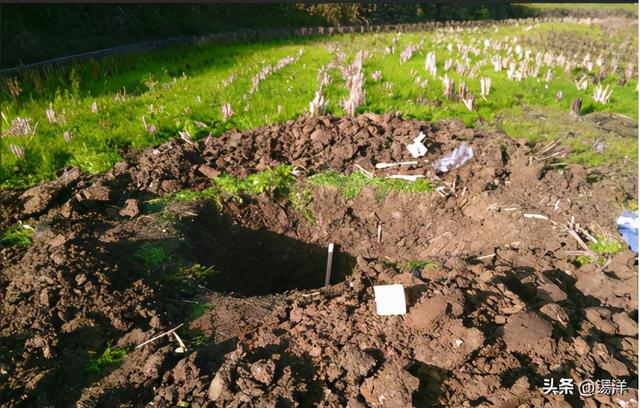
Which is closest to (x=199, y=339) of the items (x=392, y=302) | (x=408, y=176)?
(x=392, y=302)

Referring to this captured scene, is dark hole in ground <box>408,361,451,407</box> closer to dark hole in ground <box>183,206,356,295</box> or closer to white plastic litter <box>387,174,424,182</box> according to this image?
dark hole in ground <box>183,206,356,295</box>

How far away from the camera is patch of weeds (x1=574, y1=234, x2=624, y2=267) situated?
3867 mm

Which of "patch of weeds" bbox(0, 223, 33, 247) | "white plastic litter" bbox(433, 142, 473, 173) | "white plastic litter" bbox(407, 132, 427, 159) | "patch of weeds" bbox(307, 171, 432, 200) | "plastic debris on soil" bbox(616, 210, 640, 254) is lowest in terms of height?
"plastic debris on soil" bbox(616, 210, 640, 254)

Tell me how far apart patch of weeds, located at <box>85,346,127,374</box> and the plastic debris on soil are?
4662mm

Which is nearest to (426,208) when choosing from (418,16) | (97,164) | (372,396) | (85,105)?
(372,396)

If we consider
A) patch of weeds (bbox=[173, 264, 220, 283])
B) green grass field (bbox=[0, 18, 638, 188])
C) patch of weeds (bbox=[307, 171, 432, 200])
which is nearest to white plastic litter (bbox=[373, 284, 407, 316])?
patch of weeds (bbox=[173, 264, 220, 283])

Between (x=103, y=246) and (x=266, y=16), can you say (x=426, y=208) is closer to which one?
(x=103, y=246)

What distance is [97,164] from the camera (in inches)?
197

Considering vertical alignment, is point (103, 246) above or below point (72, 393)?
above

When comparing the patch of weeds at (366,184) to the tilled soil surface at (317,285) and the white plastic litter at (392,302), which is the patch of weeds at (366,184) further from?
the white plastic litter at (392,302)

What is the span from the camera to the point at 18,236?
3.85 metres

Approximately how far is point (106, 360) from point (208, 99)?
4.96m

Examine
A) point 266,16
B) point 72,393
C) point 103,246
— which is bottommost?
point 72,393

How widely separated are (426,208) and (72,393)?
366cm
